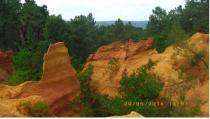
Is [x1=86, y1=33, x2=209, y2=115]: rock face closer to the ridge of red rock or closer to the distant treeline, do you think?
the distant treeline

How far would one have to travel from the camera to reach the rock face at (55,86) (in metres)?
13.5

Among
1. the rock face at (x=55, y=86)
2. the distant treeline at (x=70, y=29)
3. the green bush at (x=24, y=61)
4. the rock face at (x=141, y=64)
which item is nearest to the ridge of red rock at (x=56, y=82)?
the rock face at (x=55, y=86)

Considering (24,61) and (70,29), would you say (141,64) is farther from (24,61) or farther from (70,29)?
(70,29)

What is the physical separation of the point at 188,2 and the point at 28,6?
24.4 feet

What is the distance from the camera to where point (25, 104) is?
1215 centimetres

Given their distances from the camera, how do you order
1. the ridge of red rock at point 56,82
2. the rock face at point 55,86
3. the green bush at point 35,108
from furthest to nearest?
1. the ridge of red rock at point 56,82
2. the rock face at point 55,86
3. the green bush at point 35,108

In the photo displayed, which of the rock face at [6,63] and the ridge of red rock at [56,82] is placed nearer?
the ridge of red rock at [56,82]

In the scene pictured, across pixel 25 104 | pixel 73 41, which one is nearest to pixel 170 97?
pixel 25 104

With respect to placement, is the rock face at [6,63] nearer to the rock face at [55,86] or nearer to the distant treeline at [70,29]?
the distant treeline at [70,29]

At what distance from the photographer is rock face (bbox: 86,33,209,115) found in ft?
44.2

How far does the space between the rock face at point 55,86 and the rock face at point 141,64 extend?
1237mm

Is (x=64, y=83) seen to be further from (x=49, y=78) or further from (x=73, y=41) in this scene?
(x=73, y=41)

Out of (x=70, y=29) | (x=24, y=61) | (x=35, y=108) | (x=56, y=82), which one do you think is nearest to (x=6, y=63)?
(x=70, y=29)

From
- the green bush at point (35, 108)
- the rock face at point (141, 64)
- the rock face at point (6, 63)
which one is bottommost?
the rock face at point (6, 63)
